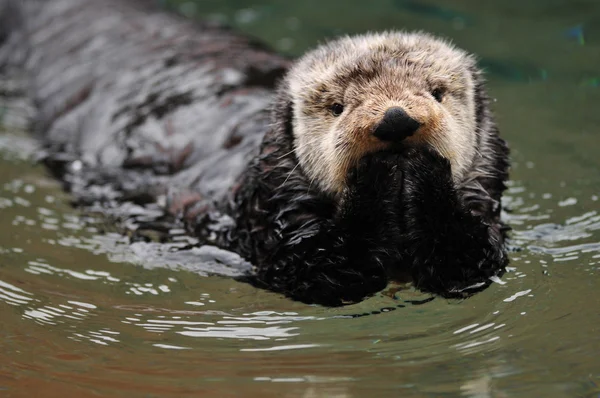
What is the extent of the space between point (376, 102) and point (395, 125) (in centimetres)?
19

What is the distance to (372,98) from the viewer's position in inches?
115

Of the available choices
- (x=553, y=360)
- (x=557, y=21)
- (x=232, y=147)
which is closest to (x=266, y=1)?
(x=557, y=21)

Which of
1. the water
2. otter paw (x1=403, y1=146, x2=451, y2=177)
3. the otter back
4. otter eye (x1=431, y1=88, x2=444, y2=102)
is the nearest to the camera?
the water

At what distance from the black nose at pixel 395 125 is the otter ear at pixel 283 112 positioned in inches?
30.0

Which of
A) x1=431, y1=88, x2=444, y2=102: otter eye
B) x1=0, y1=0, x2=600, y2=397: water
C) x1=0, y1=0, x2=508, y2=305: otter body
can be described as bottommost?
x1=0, y1=0, x2=600, y2=397: water

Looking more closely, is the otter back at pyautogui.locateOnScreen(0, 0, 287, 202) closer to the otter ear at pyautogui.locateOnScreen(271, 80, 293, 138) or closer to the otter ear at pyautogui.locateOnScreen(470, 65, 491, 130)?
the otter ear at pyautogui.locateOnScreen(271, 80, 293, 138)

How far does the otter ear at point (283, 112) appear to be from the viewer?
11.3 feet

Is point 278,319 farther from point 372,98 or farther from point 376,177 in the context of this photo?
point 372,98

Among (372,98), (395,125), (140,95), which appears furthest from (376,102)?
(140,95)

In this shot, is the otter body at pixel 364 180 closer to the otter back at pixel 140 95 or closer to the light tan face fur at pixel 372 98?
the light tan face fur at pixel 372 98

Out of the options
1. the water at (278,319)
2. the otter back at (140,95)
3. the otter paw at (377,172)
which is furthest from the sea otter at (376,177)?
the otter back at (140,95)

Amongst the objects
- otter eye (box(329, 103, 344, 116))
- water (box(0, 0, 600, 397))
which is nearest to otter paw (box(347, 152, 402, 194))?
otter eye (box(329, 103, 344, 116))

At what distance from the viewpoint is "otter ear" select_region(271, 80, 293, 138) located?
136 inches

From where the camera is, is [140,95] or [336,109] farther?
[140,95]
